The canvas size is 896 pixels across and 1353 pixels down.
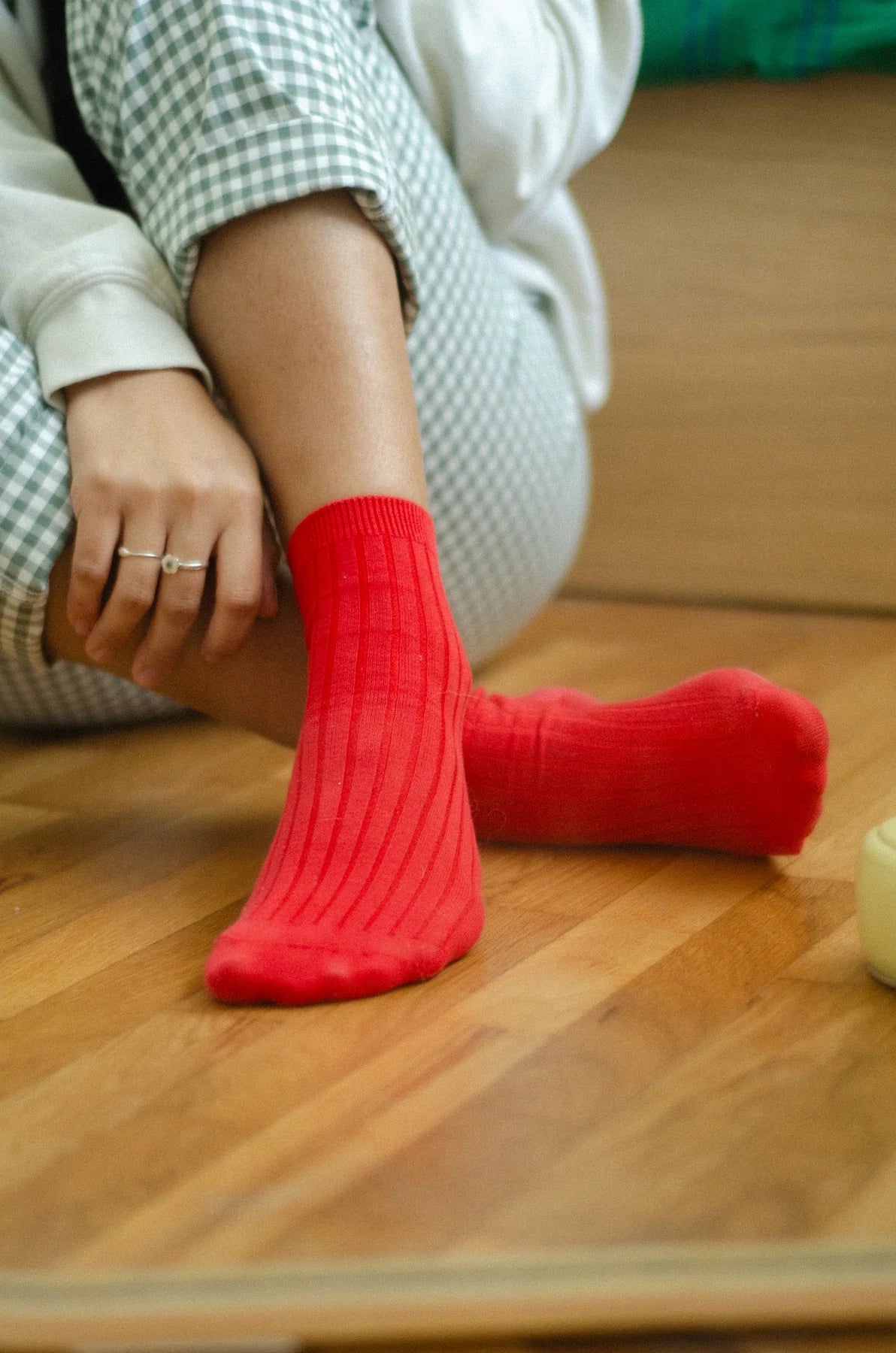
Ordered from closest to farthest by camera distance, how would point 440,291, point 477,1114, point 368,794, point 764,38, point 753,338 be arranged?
point 477,1114
point 368,794
point 440,291
point 764,38
point 753,338

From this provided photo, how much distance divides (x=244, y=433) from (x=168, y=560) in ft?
0.27

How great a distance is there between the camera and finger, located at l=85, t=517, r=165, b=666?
0.65m

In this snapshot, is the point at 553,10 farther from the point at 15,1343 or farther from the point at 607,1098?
the point at 15,1343

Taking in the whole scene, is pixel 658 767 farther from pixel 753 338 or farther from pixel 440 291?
pixel 753 338

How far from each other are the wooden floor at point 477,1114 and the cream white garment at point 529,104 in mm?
467

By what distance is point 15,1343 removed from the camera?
1.16 feet

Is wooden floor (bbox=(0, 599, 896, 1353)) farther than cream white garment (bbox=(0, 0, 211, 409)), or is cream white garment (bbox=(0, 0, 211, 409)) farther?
cream white garment (bbox=(0, 0, 211, 409))

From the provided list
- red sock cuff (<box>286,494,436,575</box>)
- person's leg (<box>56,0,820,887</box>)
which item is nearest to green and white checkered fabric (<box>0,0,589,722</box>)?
person's leg (<box>56,0,820,887</box>)

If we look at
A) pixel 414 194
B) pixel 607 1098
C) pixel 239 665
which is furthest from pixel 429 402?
pixel 607 1098

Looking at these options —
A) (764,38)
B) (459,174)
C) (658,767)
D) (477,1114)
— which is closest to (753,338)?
(764,38)

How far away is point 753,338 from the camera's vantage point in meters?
1.29

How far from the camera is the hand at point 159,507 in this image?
65 cm

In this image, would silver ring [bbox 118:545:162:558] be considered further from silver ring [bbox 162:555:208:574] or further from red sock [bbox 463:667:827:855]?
red sock [bbox 463:667:827:855]

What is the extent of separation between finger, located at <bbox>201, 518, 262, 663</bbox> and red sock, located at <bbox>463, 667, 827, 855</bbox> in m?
0.13
